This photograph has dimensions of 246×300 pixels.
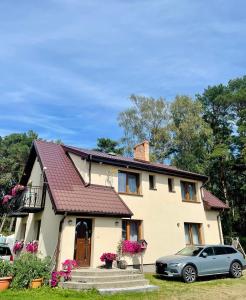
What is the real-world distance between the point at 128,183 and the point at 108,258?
17.1ft

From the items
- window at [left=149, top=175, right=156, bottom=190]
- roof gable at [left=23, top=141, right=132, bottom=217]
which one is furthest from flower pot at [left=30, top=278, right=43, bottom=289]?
window at [left=149, top=175, right=156, bottom=190]

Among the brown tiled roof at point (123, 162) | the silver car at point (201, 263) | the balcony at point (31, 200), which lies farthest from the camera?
the brown tiled roof at point (123, 162)

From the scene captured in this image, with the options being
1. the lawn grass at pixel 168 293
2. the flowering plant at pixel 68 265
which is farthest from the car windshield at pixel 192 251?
the flowering plant at pixel 68 265

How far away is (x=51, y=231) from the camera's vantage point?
1418cm

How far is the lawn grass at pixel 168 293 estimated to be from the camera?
9.95 meters

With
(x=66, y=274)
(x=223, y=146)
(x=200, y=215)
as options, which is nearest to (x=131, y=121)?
(x=223, y=146)

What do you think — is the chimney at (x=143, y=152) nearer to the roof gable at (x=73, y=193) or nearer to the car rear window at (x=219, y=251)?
the roof gable at (x=73, y=193)

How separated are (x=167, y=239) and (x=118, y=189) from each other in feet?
13.8

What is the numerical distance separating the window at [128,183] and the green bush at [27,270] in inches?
250

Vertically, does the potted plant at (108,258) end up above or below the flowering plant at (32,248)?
below

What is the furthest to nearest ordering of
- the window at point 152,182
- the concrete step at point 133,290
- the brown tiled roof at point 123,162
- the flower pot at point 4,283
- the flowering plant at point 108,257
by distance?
the window at point 152,182, the brown tiled roof at point 123,162, the flowering plant at point 108,257, the flower pot at point 4,283, the concrete step at point 133,290

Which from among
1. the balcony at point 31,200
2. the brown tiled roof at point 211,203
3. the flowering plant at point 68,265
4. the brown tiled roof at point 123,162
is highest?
the brown tiled roof at point 123,162

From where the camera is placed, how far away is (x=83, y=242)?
13.9 metres

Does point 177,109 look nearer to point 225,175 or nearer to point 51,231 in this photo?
point 225,175
